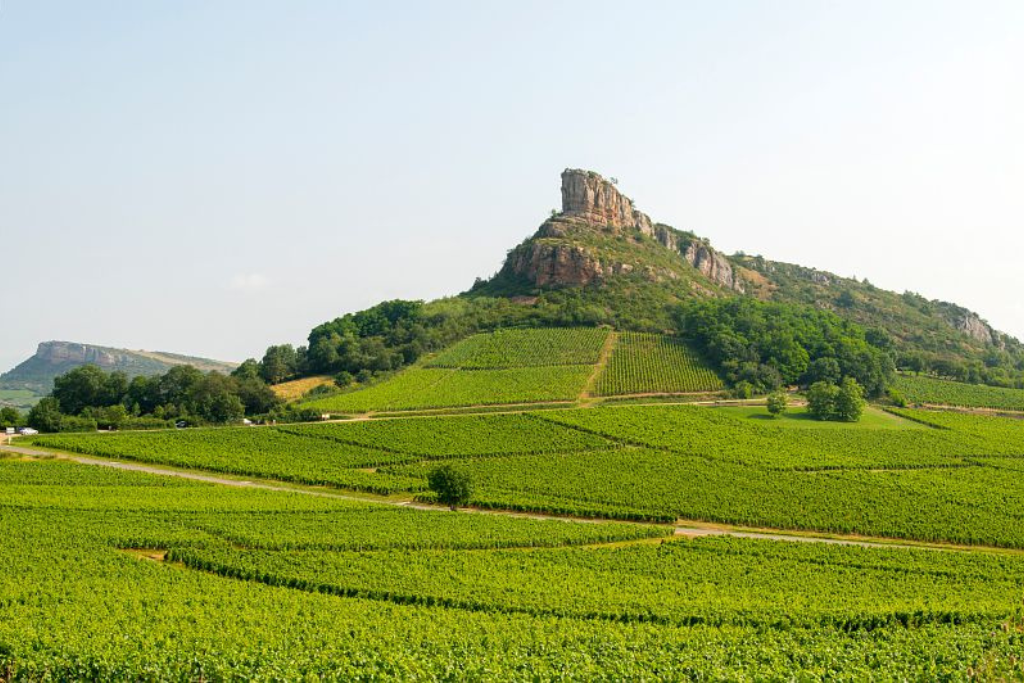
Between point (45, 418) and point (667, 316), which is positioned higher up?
point (667, 316)

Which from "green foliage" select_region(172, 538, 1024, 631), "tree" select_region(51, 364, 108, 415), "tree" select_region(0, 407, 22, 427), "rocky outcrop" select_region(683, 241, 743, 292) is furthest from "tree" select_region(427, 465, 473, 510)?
"rocky outcrop" select_region(683, 241, 743, 292)

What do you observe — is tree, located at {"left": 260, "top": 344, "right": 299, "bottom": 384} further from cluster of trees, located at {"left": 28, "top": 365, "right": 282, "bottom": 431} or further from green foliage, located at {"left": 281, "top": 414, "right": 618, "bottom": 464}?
green foliage, located at {"left": 281, "top": 414, "right": 618, "bottom": 464}

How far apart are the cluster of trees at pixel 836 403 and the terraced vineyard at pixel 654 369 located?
12.8 meters

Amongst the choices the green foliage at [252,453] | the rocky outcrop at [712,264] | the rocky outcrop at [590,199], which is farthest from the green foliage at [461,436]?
the rocky outcrop at [712,264]

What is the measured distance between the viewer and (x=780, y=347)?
101 meters

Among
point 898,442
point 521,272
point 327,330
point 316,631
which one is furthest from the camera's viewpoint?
point 521,272

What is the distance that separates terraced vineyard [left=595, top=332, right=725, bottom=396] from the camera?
92562 mm

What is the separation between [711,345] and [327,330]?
59782 millimetres

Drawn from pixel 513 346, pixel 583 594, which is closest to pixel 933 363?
pixel 513 346

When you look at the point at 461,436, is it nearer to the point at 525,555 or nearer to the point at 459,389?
the point at 459,389

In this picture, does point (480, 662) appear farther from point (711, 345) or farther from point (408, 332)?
point (408, 332)

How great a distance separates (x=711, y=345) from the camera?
335 feet

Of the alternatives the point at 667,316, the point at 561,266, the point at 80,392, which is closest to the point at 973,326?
the point at 667,316

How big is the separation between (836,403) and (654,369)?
917 inches
